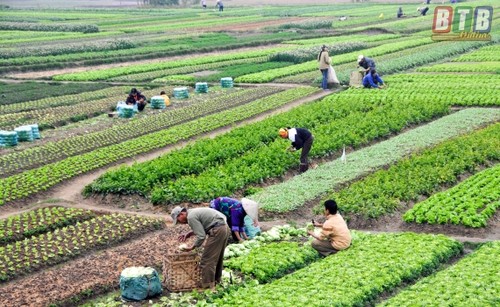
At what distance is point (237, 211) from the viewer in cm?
1705

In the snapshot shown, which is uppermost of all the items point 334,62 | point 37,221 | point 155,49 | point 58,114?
point 37,221

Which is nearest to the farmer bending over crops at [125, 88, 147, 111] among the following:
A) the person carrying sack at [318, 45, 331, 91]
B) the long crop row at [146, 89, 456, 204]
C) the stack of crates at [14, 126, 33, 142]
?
the stack of crates at [14, 126, 33, 142]

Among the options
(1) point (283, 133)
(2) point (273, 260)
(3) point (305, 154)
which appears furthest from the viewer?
(3) point (305, 154)

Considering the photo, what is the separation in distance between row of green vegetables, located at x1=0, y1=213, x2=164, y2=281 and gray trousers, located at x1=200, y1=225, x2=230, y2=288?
404 cm

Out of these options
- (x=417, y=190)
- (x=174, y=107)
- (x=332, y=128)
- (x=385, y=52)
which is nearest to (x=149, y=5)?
(x=385, y=52)

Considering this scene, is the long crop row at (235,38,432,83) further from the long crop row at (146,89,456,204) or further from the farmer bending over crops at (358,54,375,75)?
the long crop row at (146,89,456,204)

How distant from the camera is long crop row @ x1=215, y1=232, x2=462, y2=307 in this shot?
46.1 ft

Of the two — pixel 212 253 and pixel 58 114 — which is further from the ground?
pixel 212 253

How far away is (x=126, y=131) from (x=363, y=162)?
10.1 meters

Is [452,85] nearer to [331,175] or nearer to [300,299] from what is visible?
[331,175]

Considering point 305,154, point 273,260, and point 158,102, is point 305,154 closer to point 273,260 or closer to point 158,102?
point 273,260

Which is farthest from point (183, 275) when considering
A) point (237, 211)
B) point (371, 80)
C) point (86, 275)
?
point (371, 80)

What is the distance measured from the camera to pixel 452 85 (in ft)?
125

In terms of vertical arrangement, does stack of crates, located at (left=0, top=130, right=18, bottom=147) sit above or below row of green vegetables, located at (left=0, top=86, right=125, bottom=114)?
above
